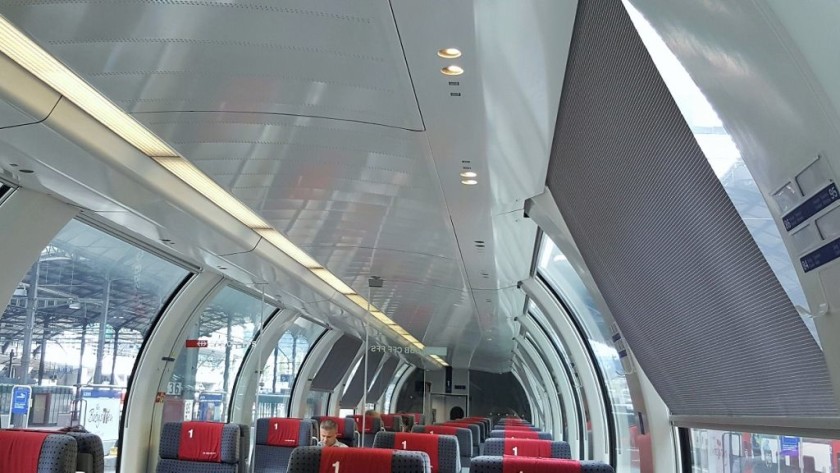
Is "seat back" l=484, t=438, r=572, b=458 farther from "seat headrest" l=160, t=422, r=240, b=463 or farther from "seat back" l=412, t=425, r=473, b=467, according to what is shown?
"seat back" l=412, t=425, r=473, b=467

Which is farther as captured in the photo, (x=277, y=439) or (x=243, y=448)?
(x=277, y=439)

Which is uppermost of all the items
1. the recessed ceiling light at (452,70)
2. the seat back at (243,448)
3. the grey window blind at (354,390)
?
the recessed ceiling light at (452,70)

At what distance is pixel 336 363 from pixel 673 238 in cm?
1631

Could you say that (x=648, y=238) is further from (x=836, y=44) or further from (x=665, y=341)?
(x=836, y=44)

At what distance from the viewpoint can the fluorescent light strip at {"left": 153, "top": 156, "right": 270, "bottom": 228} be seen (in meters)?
5.12

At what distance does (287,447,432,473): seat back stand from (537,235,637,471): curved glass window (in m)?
5.00

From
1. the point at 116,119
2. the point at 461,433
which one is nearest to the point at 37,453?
the point at 116,119

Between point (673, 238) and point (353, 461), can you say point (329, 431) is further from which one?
point (673, 238)

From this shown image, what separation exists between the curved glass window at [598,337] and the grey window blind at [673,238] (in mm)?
5071

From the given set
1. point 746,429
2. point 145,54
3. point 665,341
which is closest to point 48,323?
point 145,54

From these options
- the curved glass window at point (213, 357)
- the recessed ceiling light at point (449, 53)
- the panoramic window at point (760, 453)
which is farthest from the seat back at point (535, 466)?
the curved glass window at point (213, 357)

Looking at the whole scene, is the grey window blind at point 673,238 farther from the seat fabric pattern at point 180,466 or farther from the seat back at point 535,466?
the seat fabric pattern at point 180,466

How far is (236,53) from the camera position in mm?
3455

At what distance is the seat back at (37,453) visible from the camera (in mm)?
4992
